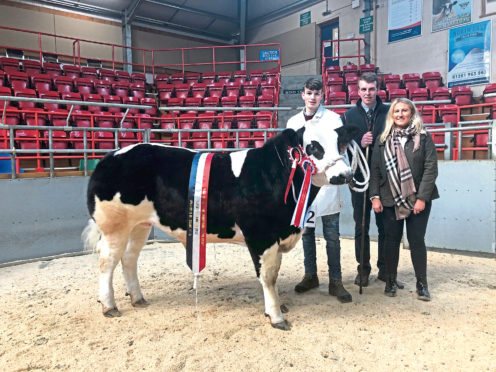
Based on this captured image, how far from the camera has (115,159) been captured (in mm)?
2701

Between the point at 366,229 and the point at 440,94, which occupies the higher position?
the point at 440,94

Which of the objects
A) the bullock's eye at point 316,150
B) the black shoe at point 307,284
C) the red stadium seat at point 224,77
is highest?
the red stadium seat at point 224,77

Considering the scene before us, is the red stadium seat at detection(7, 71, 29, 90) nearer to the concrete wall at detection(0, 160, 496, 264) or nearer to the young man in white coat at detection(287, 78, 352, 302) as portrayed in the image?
the concrete wall at detection(0, 160, 496, 264)

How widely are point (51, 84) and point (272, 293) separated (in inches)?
398

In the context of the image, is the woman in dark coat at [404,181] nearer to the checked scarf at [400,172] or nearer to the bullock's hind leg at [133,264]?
the checked scarf at [400,172]

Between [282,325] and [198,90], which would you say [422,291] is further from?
[198,90]

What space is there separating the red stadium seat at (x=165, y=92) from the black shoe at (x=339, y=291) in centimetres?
976

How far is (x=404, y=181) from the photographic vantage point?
2.83 metres

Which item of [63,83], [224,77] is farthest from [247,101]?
[63,83]

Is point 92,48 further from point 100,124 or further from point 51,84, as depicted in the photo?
point 100,124

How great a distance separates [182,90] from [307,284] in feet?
32.1

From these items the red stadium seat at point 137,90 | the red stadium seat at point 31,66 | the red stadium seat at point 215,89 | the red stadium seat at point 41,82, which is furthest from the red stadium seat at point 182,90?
the red stadium seat at point 31,66

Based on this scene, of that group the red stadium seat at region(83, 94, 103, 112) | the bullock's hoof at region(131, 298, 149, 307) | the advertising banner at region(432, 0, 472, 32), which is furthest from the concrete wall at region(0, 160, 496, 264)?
the advertising banner at region(432, 0, 472, 32)

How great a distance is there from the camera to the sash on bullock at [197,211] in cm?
247
